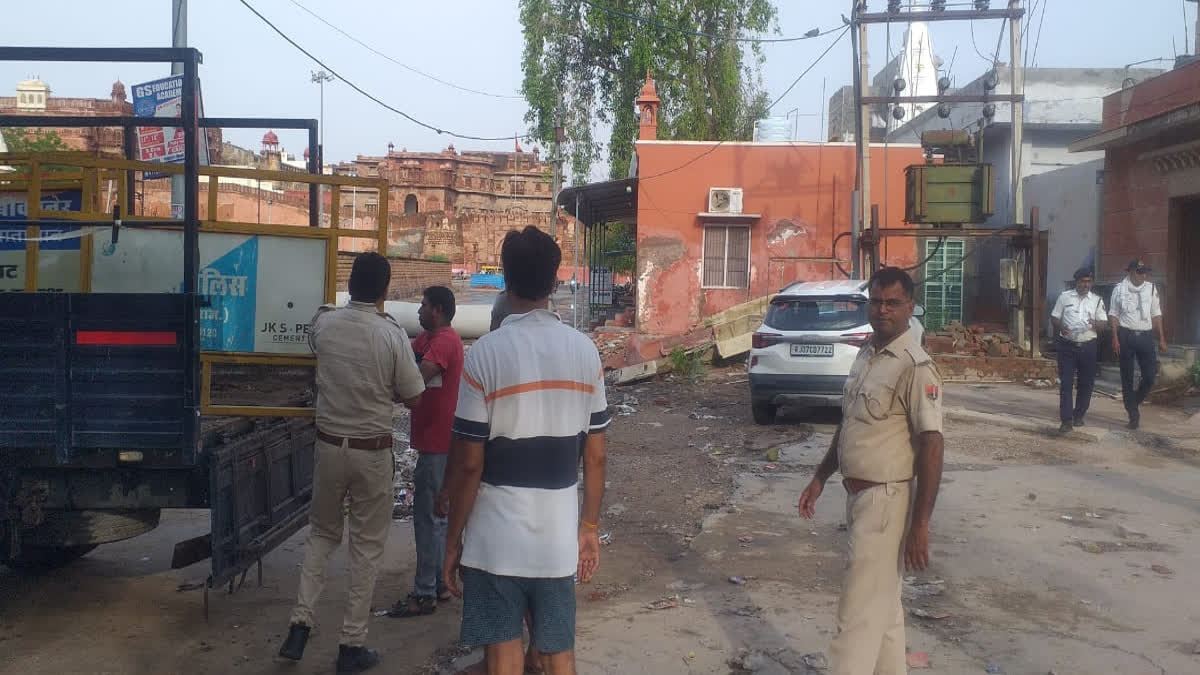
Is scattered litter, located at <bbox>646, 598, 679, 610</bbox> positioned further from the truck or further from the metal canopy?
the metal canopy

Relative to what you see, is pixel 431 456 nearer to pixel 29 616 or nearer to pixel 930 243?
pixel 29 616

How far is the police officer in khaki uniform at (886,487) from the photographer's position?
360 cm

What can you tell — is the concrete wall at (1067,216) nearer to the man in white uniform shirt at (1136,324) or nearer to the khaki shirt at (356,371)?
the man in white uniform shirt at (1136,324)

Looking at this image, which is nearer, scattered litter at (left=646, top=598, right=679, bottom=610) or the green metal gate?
scattered litter at (left=646, top=598, right=679, bottom=610)

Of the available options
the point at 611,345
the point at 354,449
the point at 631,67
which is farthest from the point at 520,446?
the point at 631,67

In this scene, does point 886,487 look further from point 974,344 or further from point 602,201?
point 602,201

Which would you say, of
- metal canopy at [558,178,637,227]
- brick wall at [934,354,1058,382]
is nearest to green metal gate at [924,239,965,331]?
metal canopy at [558,178,637,227]

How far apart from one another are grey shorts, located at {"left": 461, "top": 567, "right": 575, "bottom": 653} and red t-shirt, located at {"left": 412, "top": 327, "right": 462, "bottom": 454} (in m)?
2.19

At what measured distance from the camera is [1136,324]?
1064 cm

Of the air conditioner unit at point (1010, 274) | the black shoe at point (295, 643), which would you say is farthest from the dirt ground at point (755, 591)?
the air conditioner unit at point (1010, 274)

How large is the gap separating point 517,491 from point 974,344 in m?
14.9

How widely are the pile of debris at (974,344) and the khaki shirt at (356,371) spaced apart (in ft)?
41.4

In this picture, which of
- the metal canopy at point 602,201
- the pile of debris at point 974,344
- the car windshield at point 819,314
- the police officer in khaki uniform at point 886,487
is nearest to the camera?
the police officer in khaki uniform at point 886,487

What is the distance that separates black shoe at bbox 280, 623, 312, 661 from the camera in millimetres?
4641
